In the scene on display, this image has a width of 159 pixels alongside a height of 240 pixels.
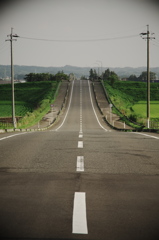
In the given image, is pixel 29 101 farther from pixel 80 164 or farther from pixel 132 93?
pixel 80 164

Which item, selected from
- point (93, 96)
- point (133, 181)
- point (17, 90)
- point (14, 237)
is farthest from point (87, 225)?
point (17, 90)

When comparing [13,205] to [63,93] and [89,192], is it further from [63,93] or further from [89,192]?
[63,93]

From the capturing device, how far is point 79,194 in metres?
6.25

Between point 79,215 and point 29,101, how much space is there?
304 feet

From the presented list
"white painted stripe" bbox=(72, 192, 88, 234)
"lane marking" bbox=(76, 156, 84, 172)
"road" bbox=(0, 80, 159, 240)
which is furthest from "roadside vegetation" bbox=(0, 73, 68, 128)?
"white painted stripe" bbox=(72, 192, 88, 234)

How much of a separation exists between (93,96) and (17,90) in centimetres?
3621

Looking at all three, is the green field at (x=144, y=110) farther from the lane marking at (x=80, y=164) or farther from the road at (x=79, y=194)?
the road at (x=79, y=194)

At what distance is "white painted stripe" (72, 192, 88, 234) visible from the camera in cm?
466

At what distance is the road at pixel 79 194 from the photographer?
4.66 m

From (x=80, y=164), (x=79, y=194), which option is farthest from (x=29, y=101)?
(x=79, y=194)

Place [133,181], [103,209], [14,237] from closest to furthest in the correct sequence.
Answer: [14,237] < [103,209] < [133,181]

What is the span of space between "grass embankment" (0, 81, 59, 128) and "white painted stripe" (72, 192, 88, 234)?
4416 cm

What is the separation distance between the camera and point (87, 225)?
4.82 metres

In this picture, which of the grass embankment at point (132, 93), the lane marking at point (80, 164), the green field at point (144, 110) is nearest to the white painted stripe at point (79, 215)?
the lane marking at point (80, 164)
